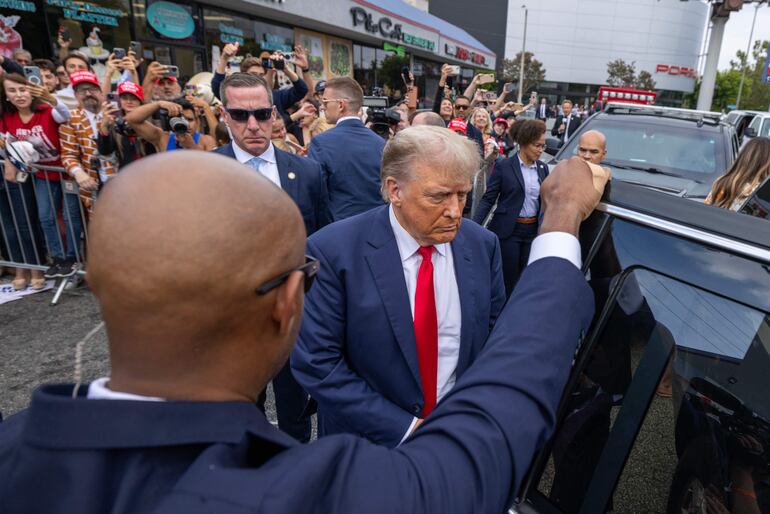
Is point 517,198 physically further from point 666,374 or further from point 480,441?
point 480,441

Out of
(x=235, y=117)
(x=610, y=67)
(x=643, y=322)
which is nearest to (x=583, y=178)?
(x=643, y=322)

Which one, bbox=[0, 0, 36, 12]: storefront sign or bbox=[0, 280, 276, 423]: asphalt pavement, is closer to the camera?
bbox=[0, 280, 276, 423]: asphalt pavement

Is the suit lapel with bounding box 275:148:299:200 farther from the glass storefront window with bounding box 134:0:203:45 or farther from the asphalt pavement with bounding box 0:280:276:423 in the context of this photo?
the glass storefront window with bounding box 134:0:203:45

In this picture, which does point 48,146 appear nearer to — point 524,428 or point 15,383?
point 15,383

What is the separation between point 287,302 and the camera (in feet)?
2.55

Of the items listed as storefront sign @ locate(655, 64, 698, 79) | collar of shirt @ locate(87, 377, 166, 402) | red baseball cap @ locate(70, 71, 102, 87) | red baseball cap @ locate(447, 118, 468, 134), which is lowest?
collar of shirt @ locate(87, 377, 166, 402)

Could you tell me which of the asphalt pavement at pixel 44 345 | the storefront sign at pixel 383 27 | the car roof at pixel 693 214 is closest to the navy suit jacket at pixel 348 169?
the asphalt pavement at pixel 44 345

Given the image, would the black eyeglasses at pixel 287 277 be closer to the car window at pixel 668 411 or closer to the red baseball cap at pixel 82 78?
the car window at pixel 668 411

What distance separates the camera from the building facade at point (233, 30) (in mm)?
9016

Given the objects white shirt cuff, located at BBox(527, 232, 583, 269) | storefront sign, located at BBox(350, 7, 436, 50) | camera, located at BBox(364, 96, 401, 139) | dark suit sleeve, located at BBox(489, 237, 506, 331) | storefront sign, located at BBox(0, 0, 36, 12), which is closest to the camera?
white shirt cuff, located at BBox(527, 232, 583, 269)

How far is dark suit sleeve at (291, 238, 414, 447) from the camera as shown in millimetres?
1666

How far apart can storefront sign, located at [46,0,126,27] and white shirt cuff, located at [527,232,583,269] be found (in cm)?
1098

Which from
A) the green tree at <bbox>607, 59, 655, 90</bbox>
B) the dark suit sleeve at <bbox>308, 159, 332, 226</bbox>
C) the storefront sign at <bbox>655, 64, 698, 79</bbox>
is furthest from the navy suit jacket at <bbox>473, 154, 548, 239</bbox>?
the storefront sign at <bbox>655, 64, 698, 79</bbox>

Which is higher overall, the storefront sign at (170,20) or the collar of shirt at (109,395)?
the storefront sign at (170,20)
